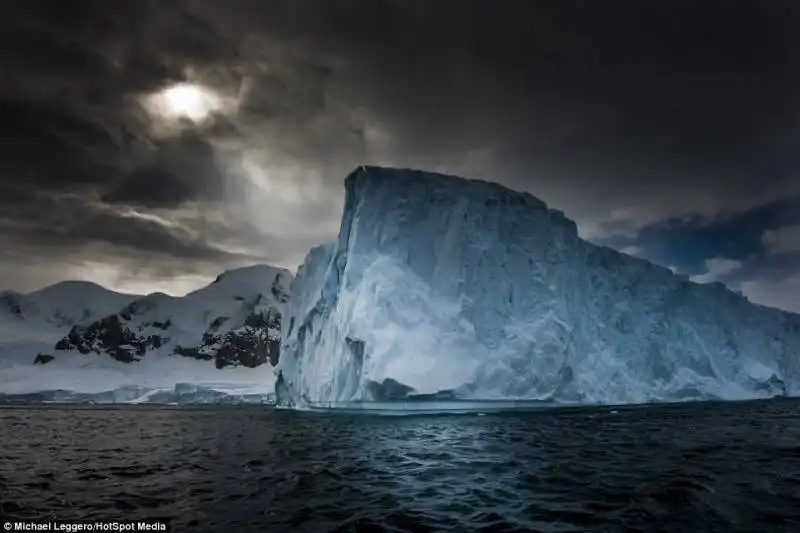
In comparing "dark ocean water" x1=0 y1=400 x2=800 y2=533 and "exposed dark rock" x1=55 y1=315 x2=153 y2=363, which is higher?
"exposed dark rock" x1=55 y1=315 x2=153 y2=363

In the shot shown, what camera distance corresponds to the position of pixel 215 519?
8289 millimetres

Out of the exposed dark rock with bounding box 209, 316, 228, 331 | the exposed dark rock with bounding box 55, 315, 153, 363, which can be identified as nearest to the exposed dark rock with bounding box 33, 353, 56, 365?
the exposed dark rock with bounding box 55, 315, 153, 363

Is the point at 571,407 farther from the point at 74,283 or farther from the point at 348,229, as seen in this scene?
the point at 74,283

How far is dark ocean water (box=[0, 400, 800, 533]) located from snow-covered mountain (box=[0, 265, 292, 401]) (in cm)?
12231

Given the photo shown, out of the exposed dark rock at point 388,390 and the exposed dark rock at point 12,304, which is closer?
the exposed dark rock at point 388,390

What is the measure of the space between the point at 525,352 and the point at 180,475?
81.9 ft

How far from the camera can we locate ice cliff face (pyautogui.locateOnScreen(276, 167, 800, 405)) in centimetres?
3241

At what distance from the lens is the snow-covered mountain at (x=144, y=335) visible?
443 feet

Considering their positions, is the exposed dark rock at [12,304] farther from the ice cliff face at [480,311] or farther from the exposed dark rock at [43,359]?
the ice cliff face at [480,311]

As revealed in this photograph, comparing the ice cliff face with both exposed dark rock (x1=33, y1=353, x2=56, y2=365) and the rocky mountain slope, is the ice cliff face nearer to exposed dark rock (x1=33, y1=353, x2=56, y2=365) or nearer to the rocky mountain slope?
the rocky mountain slope

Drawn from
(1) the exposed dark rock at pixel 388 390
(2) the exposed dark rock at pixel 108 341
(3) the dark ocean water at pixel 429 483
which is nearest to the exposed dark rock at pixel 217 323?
(2) the exposed dark rock at pixel 108 341

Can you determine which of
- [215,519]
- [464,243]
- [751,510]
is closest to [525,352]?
[464,243]

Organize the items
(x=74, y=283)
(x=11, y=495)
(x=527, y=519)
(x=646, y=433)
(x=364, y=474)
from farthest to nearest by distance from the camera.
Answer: (x=74, y=283), (x=646, y=433), (x=364, y=474), (x=11, y=495), (x=527, y=519)

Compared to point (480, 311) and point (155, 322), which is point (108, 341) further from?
point (480, 311)
